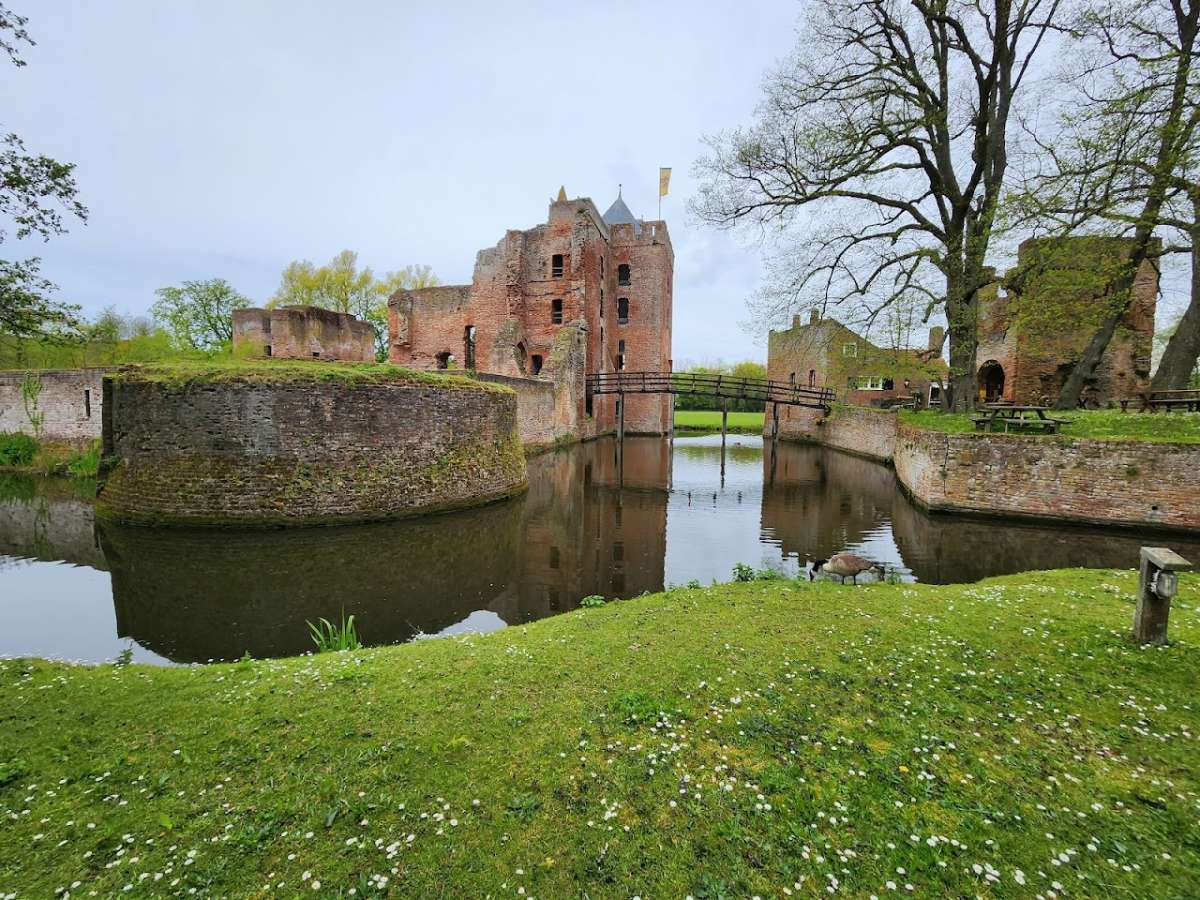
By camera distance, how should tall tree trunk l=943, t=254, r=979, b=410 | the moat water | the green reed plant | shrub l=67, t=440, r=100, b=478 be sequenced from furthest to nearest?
shrub l=67, t=440, r=100, b=478, tall tree trunk l=943, t=254, r=979, b=410, the moat water, the green reed plant

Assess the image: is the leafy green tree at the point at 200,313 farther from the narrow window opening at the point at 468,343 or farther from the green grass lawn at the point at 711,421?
the green grass lawn at the point at 711,421

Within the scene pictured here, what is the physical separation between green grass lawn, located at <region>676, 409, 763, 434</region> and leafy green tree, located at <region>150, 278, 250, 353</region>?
110 ft

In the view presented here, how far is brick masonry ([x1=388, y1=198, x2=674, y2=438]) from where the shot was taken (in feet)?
92.5

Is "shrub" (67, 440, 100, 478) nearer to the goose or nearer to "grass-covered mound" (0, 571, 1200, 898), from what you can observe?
"grass-covered mound" (0, 571, 1200, 898)

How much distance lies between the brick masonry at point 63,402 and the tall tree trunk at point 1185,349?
1171 inches

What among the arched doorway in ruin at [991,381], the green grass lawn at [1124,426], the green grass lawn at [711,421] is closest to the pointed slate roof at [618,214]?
the green grass lawn at [711,421]

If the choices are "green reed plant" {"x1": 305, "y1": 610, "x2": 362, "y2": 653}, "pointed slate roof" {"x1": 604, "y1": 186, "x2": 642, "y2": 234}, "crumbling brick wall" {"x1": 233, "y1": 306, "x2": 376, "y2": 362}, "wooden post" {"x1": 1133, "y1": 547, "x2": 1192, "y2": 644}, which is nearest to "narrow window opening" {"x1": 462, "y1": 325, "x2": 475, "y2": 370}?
"crumbling brick wall" {"x1": 233, "y1": 306, "x2": 376, "y2": 362}

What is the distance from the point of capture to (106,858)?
2.16 meters

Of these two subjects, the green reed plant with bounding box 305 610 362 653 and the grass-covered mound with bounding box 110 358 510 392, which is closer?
the green reed plant with bounding box 305 610 362 653

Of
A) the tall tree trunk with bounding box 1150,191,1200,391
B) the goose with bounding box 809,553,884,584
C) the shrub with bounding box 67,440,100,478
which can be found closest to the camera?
the goose with bounding box 809,553,884,584

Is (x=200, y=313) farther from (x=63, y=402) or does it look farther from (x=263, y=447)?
(x=263, y=447)

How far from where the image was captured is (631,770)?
9.04 ft

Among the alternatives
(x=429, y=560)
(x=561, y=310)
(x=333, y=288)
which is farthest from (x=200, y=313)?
(x=429, y=560)

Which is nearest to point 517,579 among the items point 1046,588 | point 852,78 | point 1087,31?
point 1046,588
